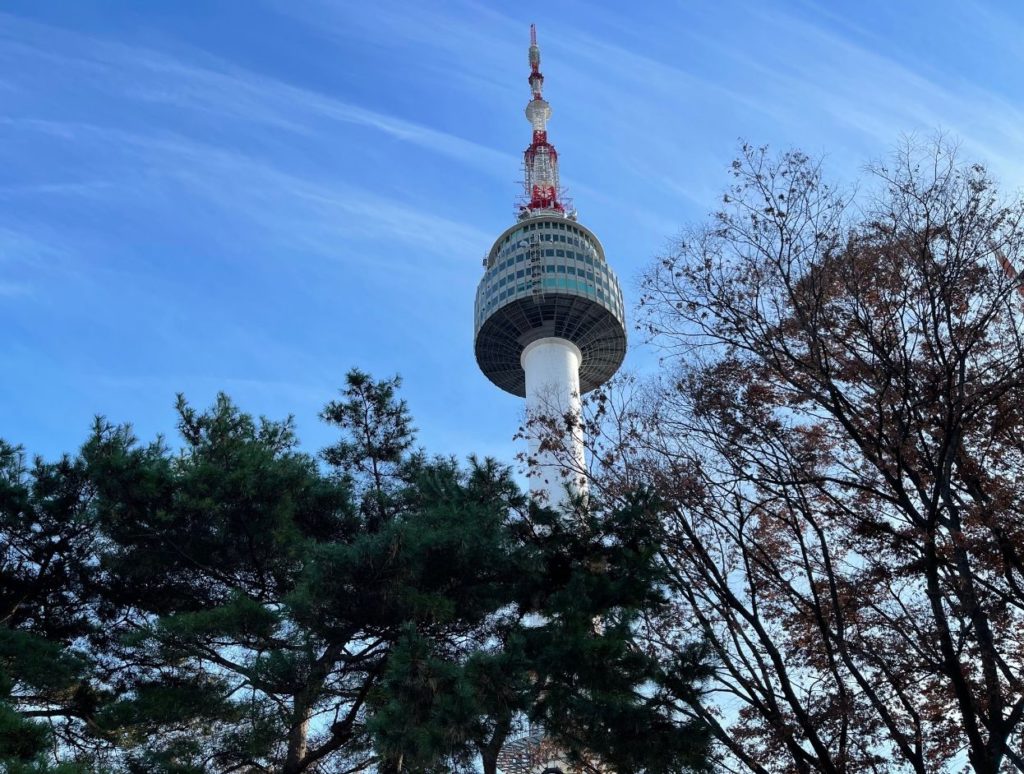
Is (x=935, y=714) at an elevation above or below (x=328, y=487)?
below

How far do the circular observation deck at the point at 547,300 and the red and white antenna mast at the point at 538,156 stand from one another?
2.26 metres

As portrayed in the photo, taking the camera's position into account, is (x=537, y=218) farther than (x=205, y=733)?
Yes

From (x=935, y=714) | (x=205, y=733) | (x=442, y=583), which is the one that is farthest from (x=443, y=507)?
(x=935, y=714)

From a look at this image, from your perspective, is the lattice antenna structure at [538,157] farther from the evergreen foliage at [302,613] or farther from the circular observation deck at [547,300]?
the evergreen foliage at [302,613]

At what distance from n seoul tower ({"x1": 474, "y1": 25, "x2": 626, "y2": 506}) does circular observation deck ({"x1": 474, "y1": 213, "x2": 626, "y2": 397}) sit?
1.8 inches

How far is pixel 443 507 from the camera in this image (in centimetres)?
1152

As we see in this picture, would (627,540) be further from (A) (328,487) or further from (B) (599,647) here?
(A) (328,487)

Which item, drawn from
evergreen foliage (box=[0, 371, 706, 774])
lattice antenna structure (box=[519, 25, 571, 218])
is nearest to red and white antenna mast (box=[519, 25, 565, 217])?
lattice antenna structure (box=[519, 25, 571, 218])

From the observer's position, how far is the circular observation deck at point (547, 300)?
40.4 meters

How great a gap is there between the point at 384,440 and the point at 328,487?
71.0 inches

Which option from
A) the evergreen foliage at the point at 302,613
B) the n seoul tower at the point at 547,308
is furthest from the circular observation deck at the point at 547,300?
the evergreen foliage at the point at 302,613

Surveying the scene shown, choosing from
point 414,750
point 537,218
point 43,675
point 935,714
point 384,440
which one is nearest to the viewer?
point 414,750

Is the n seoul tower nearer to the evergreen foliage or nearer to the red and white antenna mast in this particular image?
the red and white antenna mast

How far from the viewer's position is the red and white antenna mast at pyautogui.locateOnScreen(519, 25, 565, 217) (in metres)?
44.8
